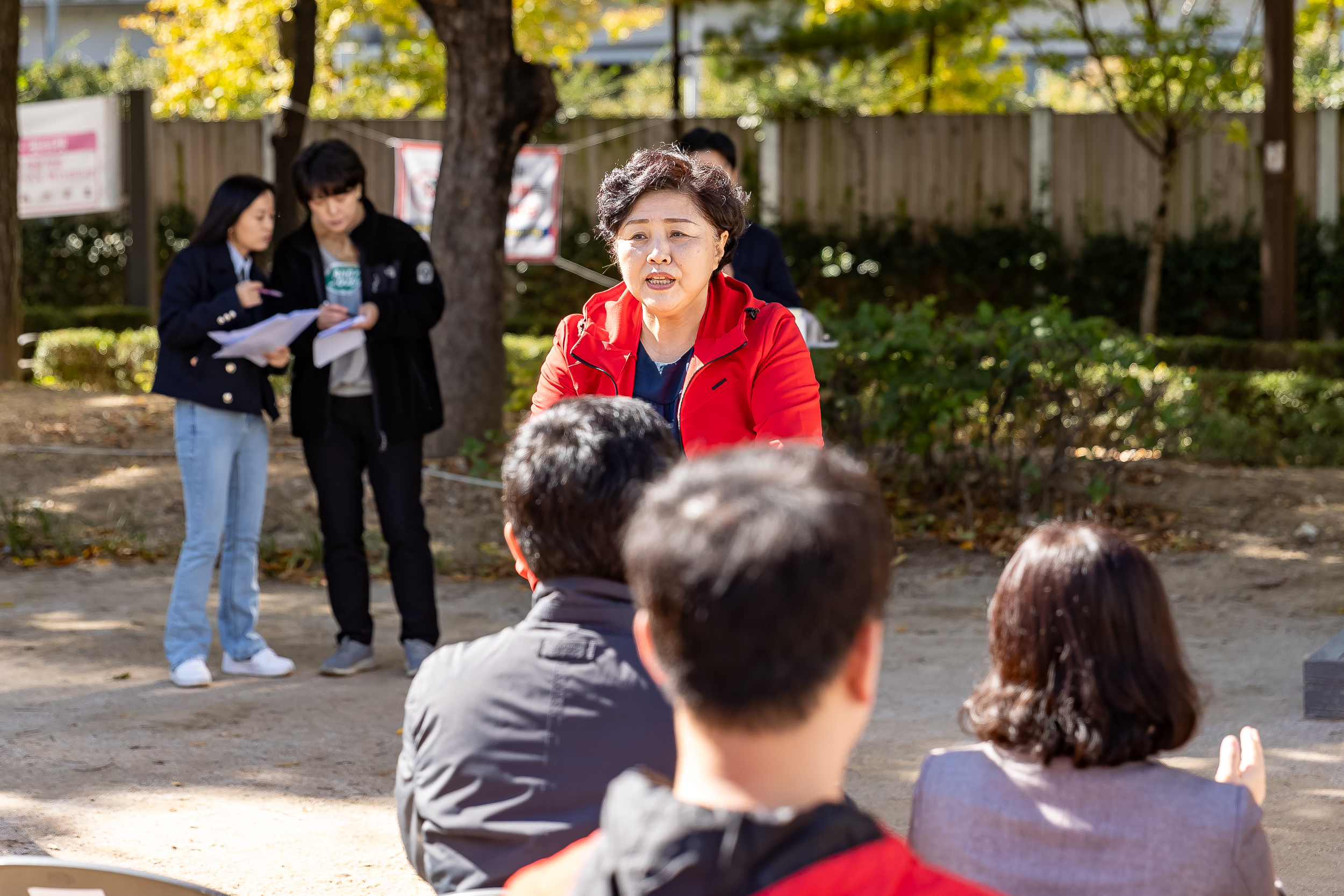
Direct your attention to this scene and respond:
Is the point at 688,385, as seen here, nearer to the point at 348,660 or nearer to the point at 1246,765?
the point at 1246,765

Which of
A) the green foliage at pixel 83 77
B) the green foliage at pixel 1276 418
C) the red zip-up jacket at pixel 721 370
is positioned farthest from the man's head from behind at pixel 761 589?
the green foliage at pixel 83 77

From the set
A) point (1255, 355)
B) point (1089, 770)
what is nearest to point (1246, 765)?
point (1089, 770)

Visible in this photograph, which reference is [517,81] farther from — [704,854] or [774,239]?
[704,854]

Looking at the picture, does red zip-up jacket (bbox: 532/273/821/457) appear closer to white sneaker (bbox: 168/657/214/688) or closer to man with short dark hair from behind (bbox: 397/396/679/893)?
man with short dark hair from behind (bbox: 397/396/679/893)

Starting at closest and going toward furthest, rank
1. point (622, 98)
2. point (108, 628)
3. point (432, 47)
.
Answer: point (108, 628) → point (432, 47) → point (622, 98)

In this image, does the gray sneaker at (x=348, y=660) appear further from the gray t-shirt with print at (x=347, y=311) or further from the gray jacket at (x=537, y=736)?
the gray jacket at (x=537, y=736)

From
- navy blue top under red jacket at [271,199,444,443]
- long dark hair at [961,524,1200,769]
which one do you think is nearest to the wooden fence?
navy blue top under red jacket at [271,199,444,443]

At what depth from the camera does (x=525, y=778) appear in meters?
1.92

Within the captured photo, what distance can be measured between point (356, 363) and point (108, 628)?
6.07 feet

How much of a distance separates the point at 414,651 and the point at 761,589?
420 cm

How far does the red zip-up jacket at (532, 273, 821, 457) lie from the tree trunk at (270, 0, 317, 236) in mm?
9215

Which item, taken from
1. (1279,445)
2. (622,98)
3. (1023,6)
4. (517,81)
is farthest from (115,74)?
(1279,445)

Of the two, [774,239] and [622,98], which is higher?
[622,98]

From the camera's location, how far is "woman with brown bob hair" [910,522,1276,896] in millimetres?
1789
